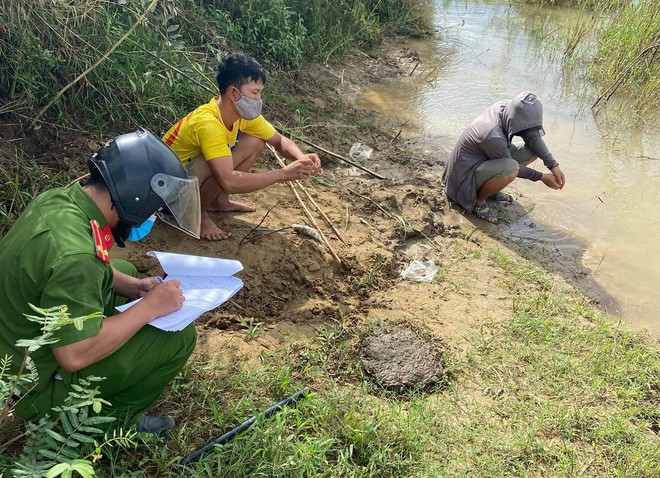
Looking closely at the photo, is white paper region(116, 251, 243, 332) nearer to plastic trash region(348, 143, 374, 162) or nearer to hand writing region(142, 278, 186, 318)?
hand writing region(142, 278, 186, 318)

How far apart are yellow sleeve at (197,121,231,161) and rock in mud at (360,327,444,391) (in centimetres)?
144

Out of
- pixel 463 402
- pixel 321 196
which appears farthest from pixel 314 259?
pixel 463 402

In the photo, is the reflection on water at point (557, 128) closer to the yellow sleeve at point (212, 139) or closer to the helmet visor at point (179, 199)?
the yellow sleeve at point (212, 139)

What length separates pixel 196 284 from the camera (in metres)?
2.38

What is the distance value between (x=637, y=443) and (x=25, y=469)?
264 centimetres

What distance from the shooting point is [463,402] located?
9.12ft

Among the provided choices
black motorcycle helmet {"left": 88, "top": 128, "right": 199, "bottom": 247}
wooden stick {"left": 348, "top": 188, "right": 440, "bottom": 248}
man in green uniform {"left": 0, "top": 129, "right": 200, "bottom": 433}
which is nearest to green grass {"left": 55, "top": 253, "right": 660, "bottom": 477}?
man in green uniform {"left": 0, "top": 129, "right": 200, "bottom": 433}

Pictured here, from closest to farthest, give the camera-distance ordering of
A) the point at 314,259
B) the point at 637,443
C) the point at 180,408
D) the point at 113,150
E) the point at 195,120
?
the point at 113,150, the point at 180,408, the point at 637,443, the point at 195,120, the point at 314,259

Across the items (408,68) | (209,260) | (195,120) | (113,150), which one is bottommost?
(408,68)

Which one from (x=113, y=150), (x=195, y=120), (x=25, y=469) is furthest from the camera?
(x=195, y=120)

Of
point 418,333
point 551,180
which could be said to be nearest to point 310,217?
point 418,333

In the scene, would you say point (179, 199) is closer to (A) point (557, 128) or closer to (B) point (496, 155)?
(B) point (496, 155)

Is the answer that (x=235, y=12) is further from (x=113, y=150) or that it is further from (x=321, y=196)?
(x=113, y=150)

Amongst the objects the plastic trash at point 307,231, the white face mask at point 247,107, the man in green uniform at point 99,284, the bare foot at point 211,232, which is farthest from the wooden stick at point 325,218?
the man in green uniform at point 99,284
